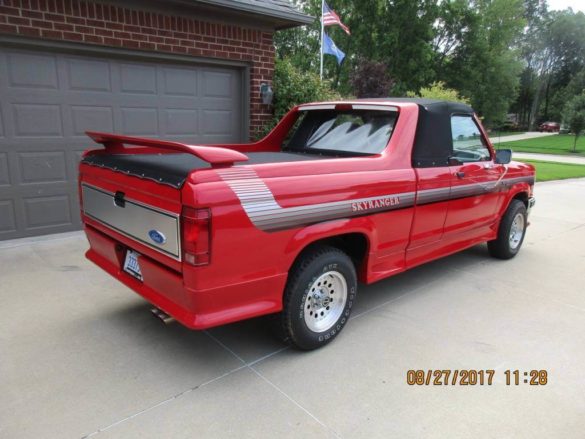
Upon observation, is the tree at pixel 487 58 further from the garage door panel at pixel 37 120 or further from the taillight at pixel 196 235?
the taillight at pixel 196 235

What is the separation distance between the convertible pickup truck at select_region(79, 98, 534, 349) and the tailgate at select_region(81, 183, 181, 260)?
1cm

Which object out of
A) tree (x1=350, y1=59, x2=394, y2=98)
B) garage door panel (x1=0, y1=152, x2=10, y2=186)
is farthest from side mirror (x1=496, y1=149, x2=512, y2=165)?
tree (x1=350, y1=59, x2=394, y2=98)

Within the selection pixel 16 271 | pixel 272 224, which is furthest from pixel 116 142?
pixel 16 271

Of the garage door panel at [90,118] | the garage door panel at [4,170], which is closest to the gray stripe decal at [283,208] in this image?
the garage door panel at [90,118]

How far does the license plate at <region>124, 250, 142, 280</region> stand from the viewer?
312cm

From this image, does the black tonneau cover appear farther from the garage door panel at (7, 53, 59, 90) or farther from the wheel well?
the garage door panel at (7, 53, 59, 90)

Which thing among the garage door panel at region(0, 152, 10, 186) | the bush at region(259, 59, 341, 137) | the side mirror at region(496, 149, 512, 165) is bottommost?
the garage door panel at region(0, 152, 10, 186)

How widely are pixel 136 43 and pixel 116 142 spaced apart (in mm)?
3008

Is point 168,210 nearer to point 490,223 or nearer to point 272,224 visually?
point 272,224

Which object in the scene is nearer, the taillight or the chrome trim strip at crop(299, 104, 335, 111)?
the taillight

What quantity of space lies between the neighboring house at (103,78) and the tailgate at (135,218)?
8.53 ft

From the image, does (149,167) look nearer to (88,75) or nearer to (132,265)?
(132,265)

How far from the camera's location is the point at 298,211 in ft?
9.67

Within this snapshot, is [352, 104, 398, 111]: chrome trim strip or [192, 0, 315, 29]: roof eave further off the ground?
[192, 0, 315, 29]: roof eave
